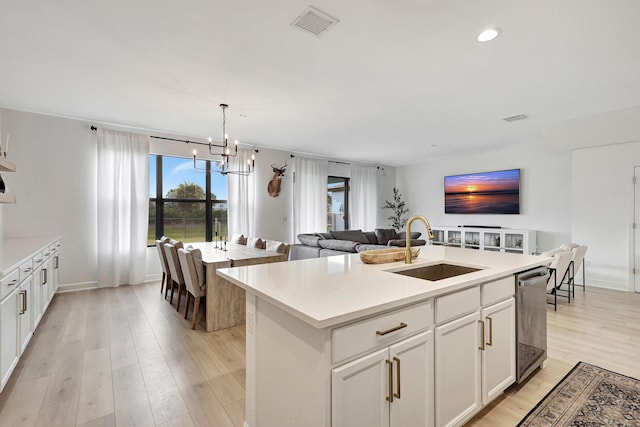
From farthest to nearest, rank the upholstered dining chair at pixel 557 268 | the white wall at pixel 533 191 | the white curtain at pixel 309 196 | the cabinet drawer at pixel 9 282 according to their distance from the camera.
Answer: the white curtain at pixel 309 196, the white wall at pixel 533 191, the upholstered dining chair at pixel 557 268, the cabinet drawer at pixel 9 282

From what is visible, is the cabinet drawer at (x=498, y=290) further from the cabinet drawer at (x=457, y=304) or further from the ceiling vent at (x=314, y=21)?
the ceiling vent at (x=314, y=21)

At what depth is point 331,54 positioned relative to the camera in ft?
8.77

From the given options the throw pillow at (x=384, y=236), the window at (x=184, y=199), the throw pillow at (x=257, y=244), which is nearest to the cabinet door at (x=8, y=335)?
the throw pillow at (x=257, y=244)

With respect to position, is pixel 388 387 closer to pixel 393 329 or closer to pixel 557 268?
pixel 393 329

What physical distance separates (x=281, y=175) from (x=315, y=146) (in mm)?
968

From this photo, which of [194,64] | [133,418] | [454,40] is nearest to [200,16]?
[194,64]

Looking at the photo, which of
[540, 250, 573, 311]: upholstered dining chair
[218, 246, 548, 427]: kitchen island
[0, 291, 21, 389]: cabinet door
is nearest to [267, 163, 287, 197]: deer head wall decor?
[0, 291, 21, 389]: cabinet door

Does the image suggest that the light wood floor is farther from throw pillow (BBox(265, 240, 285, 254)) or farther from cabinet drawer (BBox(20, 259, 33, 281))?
throw pillow (BBox(265, 240, 285, 254))

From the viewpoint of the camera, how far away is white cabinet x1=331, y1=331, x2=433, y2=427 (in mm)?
1168

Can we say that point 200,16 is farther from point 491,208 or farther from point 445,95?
point 491,208

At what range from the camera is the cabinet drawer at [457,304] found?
1553 mm

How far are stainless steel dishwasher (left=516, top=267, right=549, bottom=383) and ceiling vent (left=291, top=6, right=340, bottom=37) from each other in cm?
226

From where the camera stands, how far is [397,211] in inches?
352

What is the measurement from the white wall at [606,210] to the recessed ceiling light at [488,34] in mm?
4246
